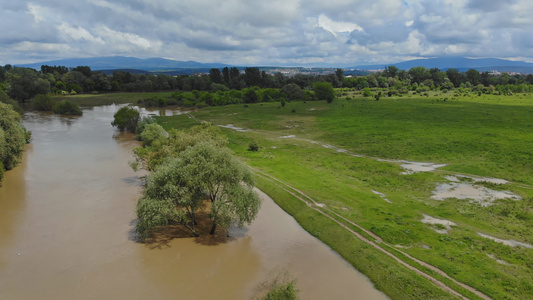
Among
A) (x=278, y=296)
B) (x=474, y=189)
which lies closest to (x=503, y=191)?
(x=474, y=189)

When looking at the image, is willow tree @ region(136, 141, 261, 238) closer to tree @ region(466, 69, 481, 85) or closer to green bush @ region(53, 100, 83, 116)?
green bush @ region(53, 100, 83, 116)

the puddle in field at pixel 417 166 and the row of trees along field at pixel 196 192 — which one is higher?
the row of trees along field at pixel 196 192

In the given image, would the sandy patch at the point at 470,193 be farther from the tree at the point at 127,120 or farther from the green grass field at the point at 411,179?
the tree at the point at 127,120

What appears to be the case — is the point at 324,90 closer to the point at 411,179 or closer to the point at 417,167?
the point at 417,167

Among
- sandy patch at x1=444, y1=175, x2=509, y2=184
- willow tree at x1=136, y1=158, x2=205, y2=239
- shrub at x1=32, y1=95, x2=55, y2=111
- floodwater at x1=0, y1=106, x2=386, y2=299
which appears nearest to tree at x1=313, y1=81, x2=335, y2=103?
sandy patch at x1=444, y1=175, x2=509, y2=184

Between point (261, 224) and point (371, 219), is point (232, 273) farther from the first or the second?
point (371, 219)

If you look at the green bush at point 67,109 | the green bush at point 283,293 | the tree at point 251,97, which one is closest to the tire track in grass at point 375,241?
the green bush at point 283,293

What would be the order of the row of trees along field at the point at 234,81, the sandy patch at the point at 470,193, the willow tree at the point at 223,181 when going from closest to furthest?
the willow tree at the point at 223,181 → the sandy patch at the point at 470,193 → the row of trees along field at the point at 234,81
